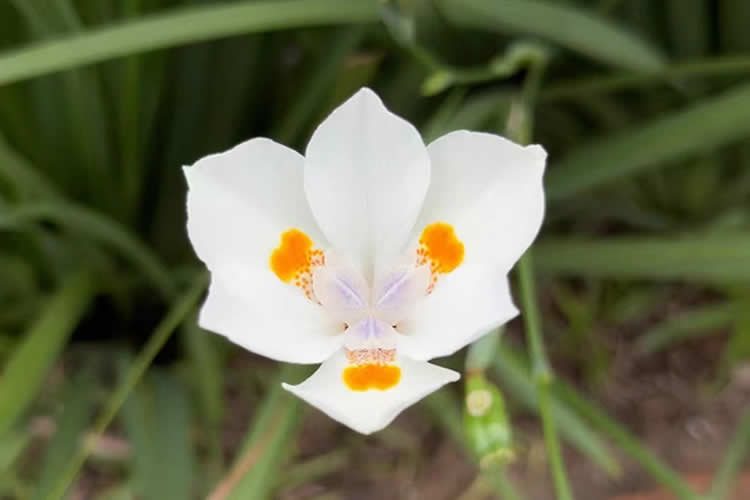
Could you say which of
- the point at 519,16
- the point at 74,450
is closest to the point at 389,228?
the point at 519,16

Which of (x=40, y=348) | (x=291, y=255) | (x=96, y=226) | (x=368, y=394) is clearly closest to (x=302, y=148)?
(x=96, y=226)

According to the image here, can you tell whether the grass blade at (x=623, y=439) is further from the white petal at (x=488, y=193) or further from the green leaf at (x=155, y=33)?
the green leaf at (x=155, y=33)

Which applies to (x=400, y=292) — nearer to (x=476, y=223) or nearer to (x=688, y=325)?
(x=476, y=223)

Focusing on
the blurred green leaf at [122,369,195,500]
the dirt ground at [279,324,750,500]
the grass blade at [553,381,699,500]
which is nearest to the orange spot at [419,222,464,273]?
the grass blade at [553,381,699,500]

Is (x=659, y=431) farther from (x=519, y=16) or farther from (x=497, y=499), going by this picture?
(x=519, y=16)

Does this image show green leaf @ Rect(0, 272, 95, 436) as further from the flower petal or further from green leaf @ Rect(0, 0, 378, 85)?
the flower petal
